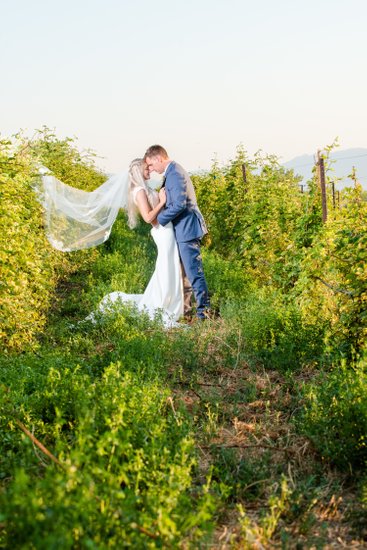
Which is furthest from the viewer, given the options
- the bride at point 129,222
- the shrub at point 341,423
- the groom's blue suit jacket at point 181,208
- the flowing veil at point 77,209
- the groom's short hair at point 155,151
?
the flowing veil at point 77,209

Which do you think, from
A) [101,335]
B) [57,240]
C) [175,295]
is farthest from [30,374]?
[57,240]

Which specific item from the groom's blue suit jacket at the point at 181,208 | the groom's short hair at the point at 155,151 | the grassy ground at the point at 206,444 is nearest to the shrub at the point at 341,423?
the grassy ground at the point at 206,444

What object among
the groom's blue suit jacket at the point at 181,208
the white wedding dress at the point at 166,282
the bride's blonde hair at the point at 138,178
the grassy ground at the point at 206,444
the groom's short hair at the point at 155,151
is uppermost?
the groom's short hair at the point at 155,151

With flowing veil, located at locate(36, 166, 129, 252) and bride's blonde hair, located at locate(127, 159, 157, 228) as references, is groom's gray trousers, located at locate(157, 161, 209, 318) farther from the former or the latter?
flowing veil, located at locate(36, 166, 129, 252)

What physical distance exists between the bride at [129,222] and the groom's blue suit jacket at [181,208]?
142 mm

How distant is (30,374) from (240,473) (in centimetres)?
209

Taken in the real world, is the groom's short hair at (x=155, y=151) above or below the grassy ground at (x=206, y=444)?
above

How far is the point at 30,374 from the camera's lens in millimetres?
5328

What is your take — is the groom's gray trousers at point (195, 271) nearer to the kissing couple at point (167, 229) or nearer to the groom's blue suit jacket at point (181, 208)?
the kissing couple at point (167, 229)

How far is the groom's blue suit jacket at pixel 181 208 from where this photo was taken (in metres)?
8.74

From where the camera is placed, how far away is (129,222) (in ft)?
32.3

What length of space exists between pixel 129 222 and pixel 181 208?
132 centimetres

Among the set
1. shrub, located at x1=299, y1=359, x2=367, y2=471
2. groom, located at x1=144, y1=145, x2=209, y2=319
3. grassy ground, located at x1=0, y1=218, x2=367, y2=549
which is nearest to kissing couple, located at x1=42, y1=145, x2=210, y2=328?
groom, located at x1=144, y1=145, x2=209, y2=319

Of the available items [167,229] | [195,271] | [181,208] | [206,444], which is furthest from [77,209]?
[206,444]
